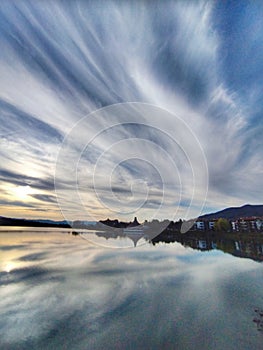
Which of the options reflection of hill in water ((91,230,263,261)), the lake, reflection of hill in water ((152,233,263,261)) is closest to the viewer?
the lake

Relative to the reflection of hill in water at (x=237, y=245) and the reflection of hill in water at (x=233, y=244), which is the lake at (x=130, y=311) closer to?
the reflection of hill in water at (x=237, y=245)

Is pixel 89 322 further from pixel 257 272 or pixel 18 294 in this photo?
pixel 257 272

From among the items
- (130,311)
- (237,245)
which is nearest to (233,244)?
(237,245)

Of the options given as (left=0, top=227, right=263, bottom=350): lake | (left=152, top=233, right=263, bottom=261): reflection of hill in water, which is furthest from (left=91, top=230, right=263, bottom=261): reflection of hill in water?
(left=0, top=227, right=263, bottom=350): lake

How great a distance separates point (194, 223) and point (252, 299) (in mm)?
134647

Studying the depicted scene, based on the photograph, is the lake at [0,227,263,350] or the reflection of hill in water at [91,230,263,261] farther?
the reflection of hill in water at [91,230,263,261]

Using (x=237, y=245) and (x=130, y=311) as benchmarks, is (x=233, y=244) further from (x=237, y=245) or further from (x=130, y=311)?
(x=130, y=311)

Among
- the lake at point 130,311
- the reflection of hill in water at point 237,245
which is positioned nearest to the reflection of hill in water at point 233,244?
the reflection of hill in water at point 237,245

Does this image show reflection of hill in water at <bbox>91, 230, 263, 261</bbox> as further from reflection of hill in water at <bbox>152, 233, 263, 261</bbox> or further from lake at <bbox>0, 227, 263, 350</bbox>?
lake at <bbox>0, 227, 263, 350</bbox>

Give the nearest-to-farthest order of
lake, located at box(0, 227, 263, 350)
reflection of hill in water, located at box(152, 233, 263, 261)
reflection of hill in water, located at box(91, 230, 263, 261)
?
lake, located at box(0, 227, 263, 350)
reflection of hill in water, located at box(152, 233, 263, 261)
reflection of hill in water, located at box(91, 230, 263, 261)

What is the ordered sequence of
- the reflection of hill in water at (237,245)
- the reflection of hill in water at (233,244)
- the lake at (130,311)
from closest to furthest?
the lake at (130,311)
the reflection of hill in water at (237,245)
the reflection of hill in water at (233,244)

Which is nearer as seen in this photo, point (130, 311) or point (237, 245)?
point (130, 311)

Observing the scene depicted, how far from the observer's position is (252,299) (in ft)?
54.7

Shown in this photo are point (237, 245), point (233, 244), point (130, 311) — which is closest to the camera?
point (130, 311)
